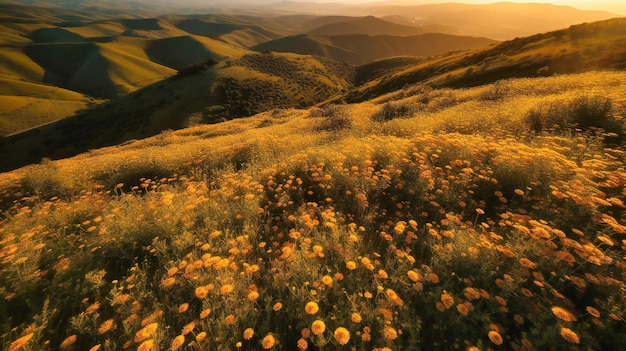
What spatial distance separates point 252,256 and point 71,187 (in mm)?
8439

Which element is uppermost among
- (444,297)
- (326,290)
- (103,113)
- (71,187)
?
(444,297)

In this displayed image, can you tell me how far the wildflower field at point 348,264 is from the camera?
2.82 metres

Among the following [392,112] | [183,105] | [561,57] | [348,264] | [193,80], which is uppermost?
[561,57]

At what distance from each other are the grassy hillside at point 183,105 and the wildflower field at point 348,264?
173ft

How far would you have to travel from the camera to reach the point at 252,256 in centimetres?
415

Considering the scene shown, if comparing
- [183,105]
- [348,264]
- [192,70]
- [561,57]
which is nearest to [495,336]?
[348,264]

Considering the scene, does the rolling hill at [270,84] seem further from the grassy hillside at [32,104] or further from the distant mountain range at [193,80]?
the grassy hillside at [32,104]

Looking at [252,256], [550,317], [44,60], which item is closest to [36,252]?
[252,256]

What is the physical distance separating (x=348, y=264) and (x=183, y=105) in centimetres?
6710

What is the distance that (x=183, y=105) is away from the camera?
6125cm

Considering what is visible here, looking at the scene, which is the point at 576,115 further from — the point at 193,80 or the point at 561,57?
the point at 193,80

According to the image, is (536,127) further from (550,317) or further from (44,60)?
(44,60)

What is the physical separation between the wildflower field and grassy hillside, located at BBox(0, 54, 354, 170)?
5260cm

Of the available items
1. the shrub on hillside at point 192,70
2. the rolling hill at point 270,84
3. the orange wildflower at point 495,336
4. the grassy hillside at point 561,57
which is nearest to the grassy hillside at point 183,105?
the shrub on hillside at point 192,70
